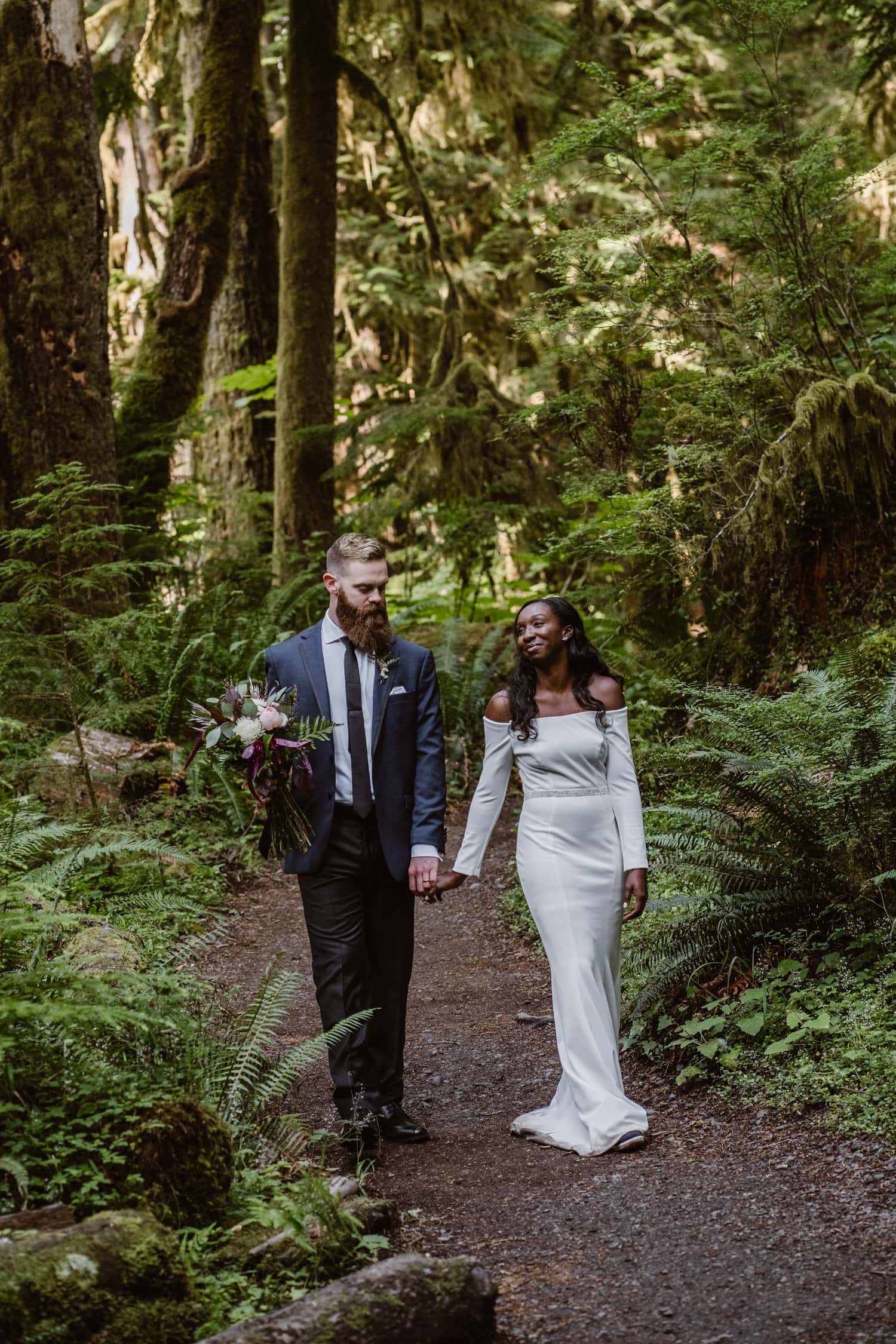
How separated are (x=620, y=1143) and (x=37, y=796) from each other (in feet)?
16.4

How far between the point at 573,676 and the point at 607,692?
164 mm

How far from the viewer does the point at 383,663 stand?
16.7 ft

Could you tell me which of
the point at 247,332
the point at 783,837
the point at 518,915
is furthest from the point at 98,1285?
the point at 247,332

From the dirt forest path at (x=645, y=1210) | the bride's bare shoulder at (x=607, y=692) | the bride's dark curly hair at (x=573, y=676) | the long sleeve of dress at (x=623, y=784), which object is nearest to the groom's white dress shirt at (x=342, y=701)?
the bride's dark curly hair at (x=573, y=676)

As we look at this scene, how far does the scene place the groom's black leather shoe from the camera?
4996mm

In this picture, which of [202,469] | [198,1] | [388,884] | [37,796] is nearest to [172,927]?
[37,796]

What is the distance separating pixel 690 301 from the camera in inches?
353

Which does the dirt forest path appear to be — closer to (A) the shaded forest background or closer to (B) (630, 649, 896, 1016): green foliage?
(A) the shaded forest background

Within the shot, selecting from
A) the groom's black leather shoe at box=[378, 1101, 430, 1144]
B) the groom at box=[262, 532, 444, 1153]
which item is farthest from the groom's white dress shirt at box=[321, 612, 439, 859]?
the groom's black leather shoe at box=[378, 1101, 430, 1144]

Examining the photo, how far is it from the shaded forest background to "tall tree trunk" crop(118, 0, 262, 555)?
50 mm

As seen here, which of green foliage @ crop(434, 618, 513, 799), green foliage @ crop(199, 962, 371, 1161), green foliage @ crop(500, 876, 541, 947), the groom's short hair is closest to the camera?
green foliage @ crop(199, 962, 371, 1161)

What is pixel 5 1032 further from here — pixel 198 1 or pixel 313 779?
pixel 198 1

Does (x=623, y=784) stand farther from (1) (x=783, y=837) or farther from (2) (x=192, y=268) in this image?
(2) (x=192, y=268)

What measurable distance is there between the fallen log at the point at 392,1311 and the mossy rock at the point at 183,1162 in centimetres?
65
